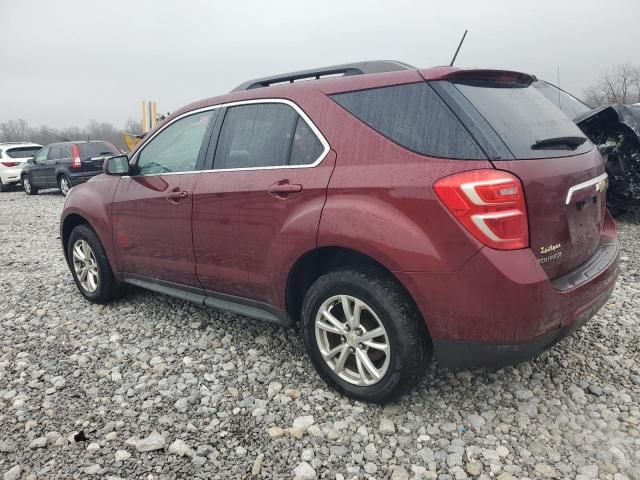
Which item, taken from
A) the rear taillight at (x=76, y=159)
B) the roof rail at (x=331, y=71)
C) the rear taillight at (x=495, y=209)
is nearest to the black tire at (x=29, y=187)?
the rear taillight at (x=76, y=159)

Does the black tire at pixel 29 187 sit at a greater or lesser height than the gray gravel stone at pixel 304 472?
Answer: lesser

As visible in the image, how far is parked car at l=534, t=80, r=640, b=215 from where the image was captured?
20.0 feet

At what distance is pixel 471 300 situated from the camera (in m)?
2.14

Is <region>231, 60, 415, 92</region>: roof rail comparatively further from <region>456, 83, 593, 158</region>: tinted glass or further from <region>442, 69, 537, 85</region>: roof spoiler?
<region>456, 83, 593, 158</region>: tinted glass

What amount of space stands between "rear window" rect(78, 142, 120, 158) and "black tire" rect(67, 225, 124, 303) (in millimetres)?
10249

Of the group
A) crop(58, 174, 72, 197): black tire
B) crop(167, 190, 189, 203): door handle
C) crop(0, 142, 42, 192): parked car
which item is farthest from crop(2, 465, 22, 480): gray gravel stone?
crop(0, 142, 42, 192): parked car

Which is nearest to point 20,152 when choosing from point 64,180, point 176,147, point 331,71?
point 64,180

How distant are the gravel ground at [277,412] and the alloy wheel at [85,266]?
66cm

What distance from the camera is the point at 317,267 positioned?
280cm

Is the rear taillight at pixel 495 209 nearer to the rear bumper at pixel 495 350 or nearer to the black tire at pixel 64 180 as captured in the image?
the rear bumper at pixel 495 350

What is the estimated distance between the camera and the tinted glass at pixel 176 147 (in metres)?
3.40

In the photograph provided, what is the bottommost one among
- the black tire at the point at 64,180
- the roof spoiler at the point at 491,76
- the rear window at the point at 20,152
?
the black tire at the point at 64,180

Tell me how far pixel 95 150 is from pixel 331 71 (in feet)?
42.5

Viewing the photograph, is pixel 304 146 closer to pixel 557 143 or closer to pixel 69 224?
pixel 557 143
